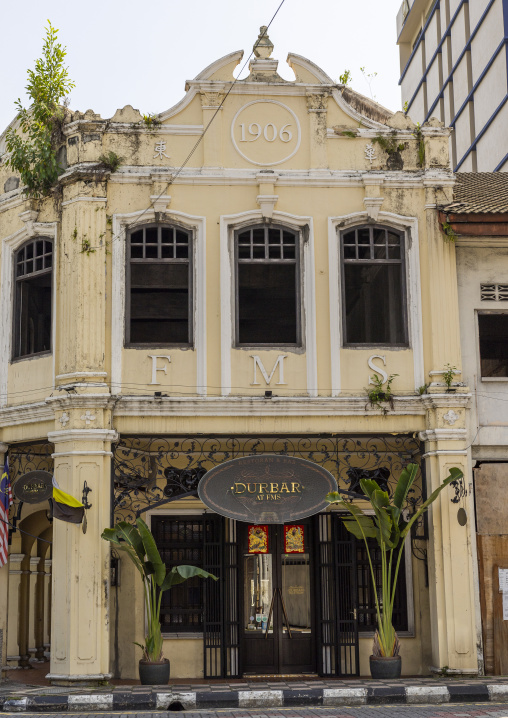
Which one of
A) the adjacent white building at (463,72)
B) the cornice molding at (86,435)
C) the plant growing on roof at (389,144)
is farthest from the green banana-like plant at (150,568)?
the adjacent white building at (463,72)

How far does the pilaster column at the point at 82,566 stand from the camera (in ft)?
43.9

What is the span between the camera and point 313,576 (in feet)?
52.4

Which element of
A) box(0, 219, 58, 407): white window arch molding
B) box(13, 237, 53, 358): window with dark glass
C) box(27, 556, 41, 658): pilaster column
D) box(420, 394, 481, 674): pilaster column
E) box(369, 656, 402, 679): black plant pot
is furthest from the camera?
box(27, 556, 41, 658): pilaster column

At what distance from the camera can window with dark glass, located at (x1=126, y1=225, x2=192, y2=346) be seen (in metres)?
14.6

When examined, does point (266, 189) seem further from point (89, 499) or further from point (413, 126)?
point (89, 499)

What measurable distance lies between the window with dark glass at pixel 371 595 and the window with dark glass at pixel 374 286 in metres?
3.51

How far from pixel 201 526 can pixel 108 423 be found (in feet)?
9.48

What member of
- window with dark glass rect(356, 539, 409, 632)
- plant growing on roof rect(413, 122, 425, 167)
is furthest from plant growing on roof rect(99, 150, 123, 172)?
window with dark glass rect(356, 539, 409, 632)

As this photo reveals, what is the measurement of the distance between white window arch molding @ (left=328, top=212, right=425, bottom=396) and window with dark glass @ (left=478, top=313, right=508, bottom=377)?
1151 mm

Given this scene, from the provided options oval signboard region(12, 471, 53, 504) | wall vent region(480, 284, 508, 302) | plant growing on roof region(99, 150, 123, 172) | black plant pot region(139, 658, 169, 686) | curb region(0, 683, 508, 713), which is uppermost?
plant growing on roof region(99, 150, 123, 172)

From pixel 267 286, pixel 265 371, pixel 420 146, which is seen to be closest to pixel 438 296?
pixel 420 146

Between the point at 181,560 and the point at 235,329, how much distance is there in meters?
3.92

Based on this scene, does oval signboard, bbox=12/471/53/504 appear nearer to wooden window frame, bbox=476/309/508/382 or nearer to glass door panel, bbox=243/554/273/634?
glass door panel, bbox=243/554/273/634

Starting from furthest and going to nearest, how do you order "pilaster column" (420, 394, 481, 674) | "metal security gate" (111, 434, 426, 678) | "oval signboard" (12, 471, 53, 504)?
"metal security gate" (111, 434, 426, 678)
"oval signboard" (12, 471, 53, 504)
"pilaster column" (420, 394, 481, 674)
